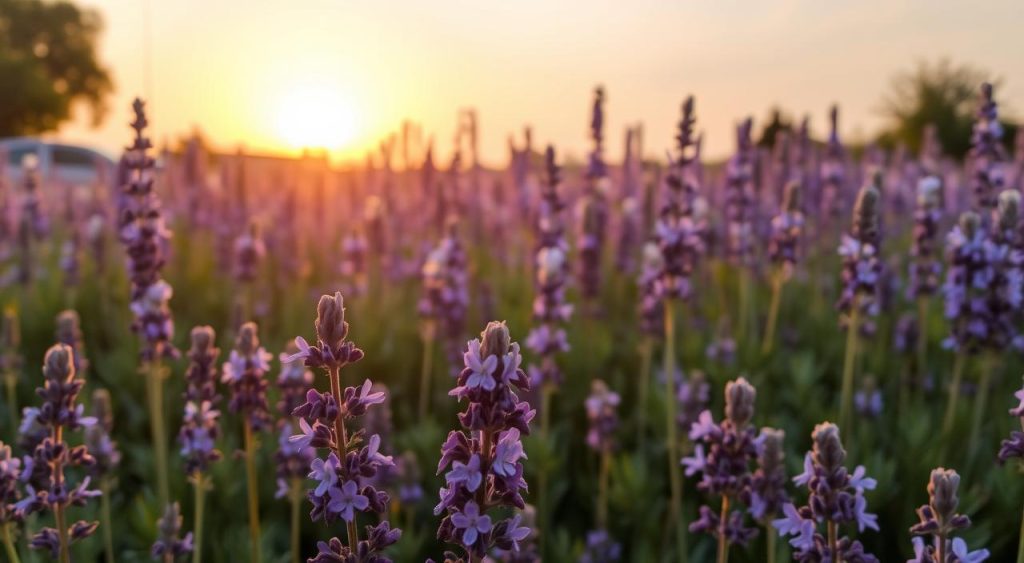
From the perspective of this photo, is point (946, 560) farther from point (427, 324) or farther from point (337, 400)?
point (427, 324)

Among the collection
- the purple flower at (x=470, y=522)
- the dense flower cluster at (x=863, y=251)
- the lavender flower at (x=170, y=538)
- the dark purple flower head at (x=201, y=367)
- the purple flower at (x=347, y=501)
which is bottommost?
the lavender flower at (x=170, y=538)

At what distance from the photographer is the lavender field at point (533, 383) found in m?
2.03

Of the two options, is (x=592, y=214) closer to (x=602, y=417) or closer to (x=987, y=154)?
(x=602, y=417)

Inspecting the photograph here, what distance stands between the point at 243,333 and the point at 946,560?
206 cm

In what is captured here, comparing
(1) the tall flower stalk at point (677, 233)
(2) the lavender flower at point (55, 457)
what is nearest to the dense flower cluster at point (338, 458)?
(2) the lavender flower at point (55, 457)

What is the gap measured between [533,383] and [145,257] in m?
1.82

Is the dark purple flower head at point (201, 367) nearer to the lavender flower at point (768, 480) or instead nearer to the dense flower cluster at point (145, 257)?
the dense flower cluster at point (145, 257)

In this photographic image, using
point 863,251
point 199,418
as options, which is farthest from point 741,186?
point 199,418

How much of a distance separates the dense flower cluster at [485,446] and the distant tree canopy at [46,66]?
55.6 metres

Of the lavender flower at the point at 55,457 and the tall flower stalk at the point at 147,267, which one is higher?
the tall flower stalk at the point at 147,267

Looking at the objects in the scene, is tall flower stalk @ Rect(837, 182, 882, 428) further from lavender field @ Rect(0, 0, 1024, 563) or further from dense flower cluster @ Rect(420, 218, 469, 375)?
dense flower cluster @ Rect(420, 218, 469, 375)

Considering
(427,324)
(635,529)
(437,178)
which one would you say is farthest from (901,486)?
(437,178)

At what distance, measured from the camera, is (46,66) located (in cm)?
5744

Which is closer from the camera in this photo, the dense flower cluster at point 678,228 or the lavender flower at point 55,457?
the lavender flower at point 55,457
